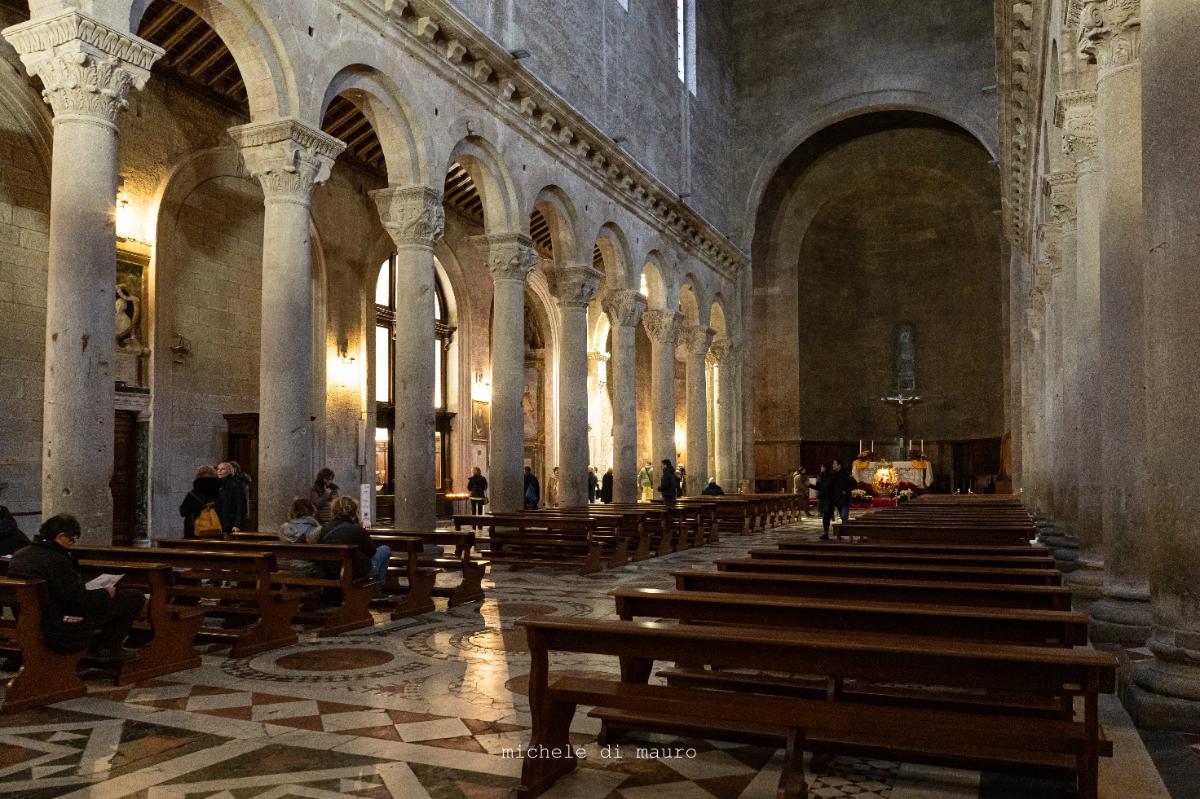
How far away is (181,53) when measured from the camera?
15.3m

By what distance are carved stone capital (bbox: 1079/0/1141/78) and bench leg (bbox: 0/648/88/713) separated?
25.9 ft

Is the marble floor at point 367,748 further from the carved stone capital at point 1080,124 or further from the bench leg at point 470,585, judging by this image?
the carved stone capital at point 1080,124

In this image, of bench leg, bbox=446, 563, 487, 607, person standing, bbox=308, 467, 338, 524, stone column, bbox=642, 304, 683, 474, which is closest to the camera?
bench leg, bbox=446, 563, 487, 607

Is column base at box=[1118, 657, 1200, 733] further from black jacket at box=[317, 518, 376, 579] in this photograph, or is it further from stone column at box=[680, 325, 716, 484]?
stone column at box=[680, 325, 716, 484]

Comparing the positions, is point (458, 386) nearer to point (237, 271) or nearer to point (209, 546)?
point (237, 271)

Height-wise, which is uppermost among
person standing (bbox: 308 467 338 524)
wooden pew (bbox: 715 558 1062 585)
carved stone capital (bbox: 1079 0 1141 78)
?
carved stone capital (bbox: 1079 0 1141 78)

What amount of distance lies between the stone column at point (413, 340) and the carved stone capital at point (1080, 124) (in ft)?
28.9

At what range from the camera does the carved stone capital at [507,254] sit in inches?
685

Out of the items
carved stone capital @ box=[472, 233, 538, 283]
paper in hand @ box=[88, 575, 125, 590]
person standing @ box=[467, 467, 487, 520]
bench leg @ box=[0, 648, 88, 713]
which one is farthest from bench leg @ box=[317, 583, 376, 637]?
person standing @ box=[467, 467, 487, 520]

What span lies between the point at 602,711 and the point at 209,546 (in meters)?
5.58

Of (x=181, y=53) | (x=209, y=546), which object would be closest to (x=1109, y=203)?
(x=209, y=546)

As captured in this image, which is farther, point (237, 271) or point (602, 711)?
point (237, 271)

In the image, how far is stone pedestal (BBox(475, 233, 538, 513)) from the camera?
17.4m

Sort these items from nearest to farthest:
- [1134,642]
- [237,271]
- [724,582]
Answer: [724,582]
[1134,642]
[237,271]
